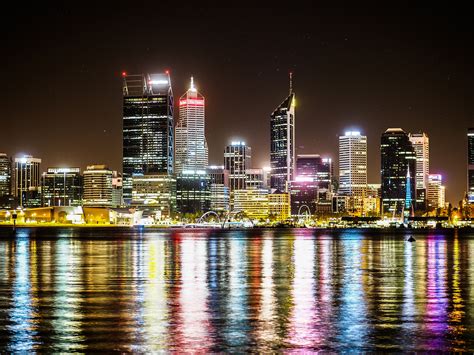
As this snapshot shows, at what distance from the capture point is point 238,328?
82.2 feet

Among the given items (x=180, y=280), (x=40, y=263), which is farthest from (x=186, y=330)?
(x=40, y=263)

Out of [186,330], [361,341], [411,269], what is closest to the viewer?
[361,341]

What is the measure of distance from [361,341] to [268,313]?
6.52 meters

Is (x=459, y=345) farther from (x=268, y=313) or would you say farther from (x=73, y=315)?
(x=73, y=315)

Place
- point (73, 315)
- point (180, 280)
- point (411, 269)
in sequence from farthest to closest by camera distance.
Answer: point (411, 269) → point (180, 280) → point (73, 315)

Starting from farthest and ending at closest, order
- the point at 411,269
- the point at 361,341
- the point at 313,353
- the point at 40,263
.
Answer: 1. the point at 40,263
2. the point at 411,269
3. the point at 361,341
4. the point at 313,353

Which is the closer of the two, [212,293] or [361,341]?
[361,341]

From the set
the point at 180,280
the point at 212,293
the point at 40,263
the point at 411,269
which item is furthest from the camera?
the point at 40,263

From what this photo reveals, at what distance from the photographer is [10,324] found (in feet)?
85.1

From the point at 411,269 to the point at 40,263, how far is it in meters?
28.9

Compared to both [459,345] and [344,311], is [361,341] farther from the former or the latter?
[344,311]

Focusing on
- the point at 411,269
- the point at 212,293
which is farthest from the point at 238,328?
the point at 411,269

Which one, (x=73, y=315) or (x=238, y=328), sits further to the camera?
(x=73, y=315)

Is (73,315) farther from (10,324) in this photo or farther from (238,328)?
(238,328)
